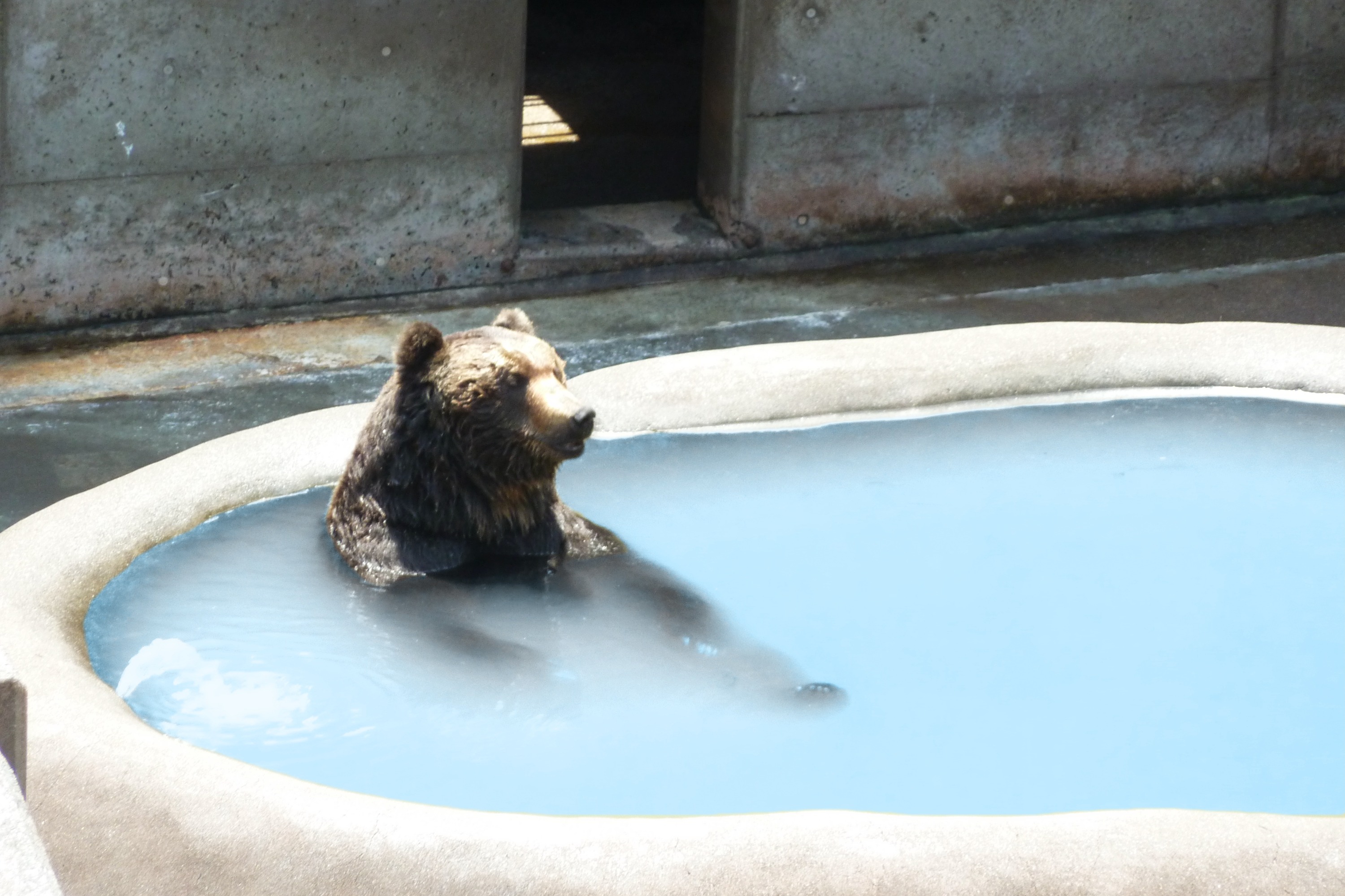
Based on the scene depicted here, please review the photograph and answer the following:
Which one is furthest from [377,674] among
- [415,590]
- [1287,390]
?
[1287,390]

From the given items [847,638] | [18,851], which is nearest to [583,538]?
[847,638]

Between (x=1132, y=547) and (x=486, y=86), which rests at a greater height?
(x=486, y=86)

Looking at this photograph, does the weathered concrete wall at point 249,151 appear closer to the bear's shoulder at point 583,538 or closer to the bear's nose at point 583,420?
the bear's shoulder at point 583,538

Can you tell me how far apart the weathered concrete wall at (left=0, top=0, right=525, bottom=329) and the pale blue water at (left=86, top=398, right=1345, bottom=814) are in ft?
10.3

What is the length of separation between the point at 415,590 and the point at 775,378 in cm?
168

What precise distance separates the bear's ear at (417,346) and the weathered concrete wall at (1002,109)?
4581 millimetres

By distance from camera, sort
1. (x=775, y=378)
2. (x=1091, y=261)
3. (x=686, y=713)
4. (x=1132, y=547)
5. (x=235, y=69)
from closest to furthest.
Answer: (x=686, y=713) < (x=1132, y=547) < (x=775, y=378) < (x=235, y=69) < (x=1091, y=261)

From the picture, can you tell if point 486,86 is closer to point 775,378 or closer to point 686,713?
point 775,378

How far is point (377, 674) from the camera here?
14.4ft

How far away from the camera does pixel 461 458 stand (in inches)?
178

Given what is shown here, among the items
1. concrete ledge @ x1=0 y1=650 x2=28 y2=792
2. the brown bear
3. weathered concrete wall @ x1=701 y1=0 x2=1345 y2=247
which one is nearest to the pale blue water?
the brown bear

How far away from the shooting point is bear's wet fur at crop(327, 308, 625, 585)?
173 inches

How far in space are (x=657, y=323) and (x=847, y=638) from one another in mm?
3745

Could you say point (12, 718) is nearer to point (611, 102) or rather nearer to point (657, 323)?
point (657, 323)
